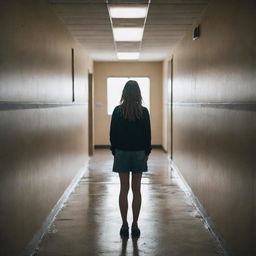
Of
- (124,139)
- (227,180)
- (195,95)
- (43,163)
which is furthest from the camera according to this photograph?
(195,95)

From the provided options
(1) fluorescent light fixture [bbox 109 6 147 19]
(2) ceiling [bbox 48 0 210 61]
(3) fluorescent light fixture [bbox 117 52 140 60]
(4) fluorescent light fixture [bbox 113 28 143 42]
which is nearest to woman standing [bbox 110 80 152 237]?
(2) ceiling [bbox 48 0 210 61]

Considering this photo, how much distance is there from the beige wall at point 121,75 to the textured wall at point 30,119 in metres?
6.83

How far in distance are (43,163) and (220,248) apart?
6.47 feet

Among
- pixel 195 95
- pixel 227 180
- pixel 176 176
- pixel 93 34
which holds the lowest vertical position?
pixel 176 176

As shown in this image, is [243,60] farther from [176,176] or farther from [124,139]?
[176,176]

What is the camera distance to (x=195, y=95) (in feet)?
20.7

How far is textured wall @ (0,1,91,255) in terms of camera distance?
3.32 meters

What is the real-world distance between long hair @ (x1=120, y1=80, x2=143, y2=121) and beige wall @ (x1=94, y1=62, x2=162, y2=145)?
9139mm

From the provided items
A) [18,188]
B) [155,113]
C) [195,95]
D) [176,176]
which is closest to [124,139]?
[18,188]

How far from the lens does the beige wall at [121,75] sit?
13664 millimetres

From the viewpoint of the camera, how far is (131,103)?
14.9 feet

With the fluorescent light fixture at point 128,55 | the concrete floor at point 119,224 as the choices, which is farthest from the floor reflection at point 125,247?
the fluorescent light fixture at point 128,55

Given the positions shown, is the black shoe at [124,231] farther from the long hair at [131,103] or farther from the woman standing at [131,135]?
the long hair at [131,103]

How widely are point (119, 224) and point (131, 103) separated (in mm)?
1484
